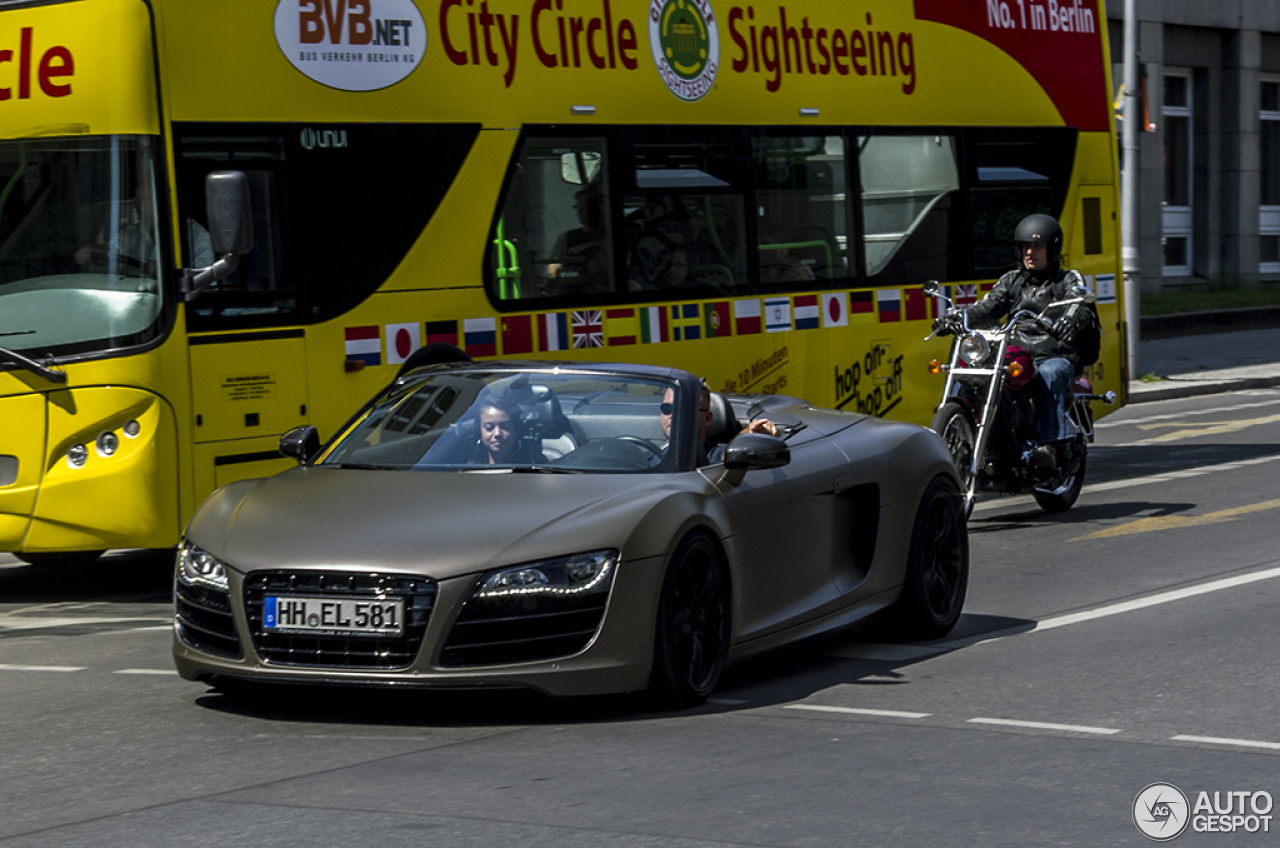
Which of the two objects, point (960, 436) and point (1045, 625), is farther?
point (960, 436)

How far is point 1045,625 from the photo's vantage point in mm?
8859

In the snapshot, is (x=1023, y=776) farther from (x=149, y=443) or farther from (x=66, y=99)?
(x=66, y=99)

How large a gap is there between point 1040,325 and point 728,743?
681 cm

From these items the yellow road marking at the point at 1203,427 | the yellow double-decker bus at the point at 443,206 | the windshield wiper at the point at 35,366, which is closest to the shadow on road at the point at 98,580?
the yellow double-decker bus at the point at 443,206

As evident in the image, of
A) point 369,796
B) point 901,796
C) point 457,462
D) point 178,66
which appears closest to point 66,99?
point 178,66

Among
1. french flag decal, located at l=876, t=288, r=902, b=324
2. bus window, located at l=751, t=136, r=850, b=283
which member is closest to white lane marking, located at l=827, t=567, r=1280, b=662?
bus window, located at l=751, t=136, r=850, b=283

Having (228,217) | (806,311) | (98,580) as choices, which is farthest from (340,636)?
(806,311)

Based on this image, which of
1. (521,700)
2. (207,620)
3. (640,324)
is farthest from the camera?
(640,324)

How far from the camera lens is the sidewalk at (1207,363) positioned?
2361cm

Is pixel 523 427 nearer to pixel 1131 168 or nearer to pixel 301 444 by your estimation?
pixel 301 444

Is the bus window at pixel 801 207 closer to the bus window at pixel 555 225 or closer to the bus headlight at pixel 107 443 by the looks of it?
the bus window at pixel 555 225

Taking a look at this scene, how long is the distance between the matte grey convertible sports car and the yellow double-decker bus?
243 centimetres

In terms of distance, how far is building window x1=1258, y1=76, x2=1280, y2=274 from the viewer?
40.1 meters

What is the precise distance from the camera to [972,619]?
9094 mm
